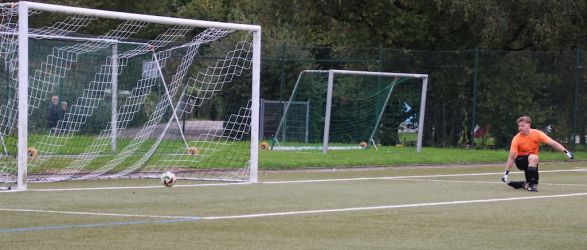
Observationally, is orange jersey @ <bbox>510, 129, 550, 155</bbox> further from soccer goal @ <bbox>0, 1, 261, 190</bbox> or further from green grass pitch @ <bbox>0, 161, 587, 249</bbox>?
soccer goal @ <bbox>0, 1, 261, 190</bbox>

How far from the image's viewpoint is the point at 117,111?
21.6 m

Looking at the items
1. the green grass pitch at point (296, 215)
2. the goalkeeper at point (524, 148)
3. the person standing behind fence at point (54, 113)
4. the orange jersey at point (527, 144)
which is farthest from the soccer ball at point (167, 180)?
the orange jersey at point (527, 144)

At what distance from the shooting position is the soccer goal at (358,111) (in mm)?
28719

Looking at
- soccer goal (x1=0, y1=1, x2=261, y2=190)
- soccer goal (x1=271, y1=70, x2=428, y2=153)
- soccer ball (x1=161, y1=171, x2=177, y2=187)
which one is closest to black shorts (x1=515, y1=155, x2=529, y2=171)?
soccer goal (x1=0, y1=1, x2=261, y2=190)

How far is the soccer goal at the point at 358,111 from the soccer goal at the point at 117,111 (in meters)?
4.22

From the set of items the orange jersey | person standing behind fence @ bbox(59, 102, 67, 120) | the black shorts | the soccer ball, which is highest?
person standing behind fence @ bbox(59, 102, 67, 120)

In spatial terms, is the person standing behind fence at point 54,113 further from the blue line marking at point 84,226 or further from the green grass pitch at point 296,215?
the blue line marking at point 84,226

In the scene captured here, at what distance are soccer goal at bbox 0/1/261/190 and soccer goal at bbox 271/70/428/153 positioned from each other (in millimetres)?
4218

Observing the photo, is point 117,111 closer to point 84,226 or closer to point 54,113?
point 54,113

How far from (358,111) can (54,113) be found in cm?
1082

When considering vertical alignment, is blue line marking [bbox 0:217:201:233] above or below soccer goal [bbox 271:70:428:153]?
below

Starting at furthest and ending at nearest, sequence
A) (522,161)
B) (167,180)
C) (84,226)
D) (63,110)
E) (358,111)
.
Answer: (358,111) → (63,110) → (522,161) → (167,180) → (84,226)

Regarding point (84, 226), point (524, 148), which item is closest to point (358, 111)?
point (524, 148)

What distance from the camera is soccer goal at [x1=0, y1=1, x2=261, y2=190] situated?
1873cm
